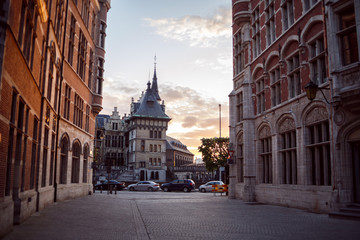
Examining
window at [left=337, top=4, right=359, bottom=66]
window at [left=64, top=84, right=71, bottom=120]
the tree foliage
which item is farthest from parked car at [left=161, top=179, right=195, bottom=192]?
window at [left=337, top=4, right=359, bottom=66]

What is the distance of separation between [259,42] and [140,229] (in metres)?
17.3

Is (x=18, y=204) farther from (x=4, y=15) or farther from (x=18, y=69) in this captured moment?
(x=4, y=15)

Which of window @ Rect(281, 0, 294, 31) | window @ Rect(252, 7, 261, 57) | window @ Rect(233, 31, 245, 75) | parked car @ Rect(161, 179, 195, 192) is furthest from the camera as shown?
parked car @ Rect(161, 179, 195, 192)

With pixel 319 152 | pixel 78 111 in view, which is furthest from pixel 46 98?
pixel 319 152

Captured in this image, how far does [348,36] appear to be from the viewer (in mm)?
13117

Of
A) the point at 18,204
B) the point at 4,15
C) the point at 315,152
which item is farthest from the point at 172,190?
the point at 4,15

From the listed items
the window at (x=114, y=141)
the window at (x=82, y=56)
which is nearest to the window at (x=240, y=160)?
the window at (x=82, y=56)

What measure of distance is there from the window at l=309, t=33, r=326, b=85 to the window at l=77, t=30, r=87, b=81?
16219 millimetres

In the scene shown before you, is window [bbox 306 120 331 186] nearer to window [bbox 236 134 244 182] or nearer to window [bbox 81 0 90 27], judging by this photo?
window [bbox 236 134 244 182]

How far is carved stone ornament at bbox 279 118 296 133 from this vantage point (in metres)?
17.9

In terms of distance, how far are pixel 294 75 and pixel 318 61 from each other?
2.28m

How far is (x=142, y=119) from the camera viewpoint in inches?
2842

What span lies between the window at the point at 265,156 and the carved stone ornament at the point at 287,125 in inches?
66.2

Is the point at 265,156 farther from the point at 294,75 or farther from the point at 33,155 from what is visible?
the point at 33,155
